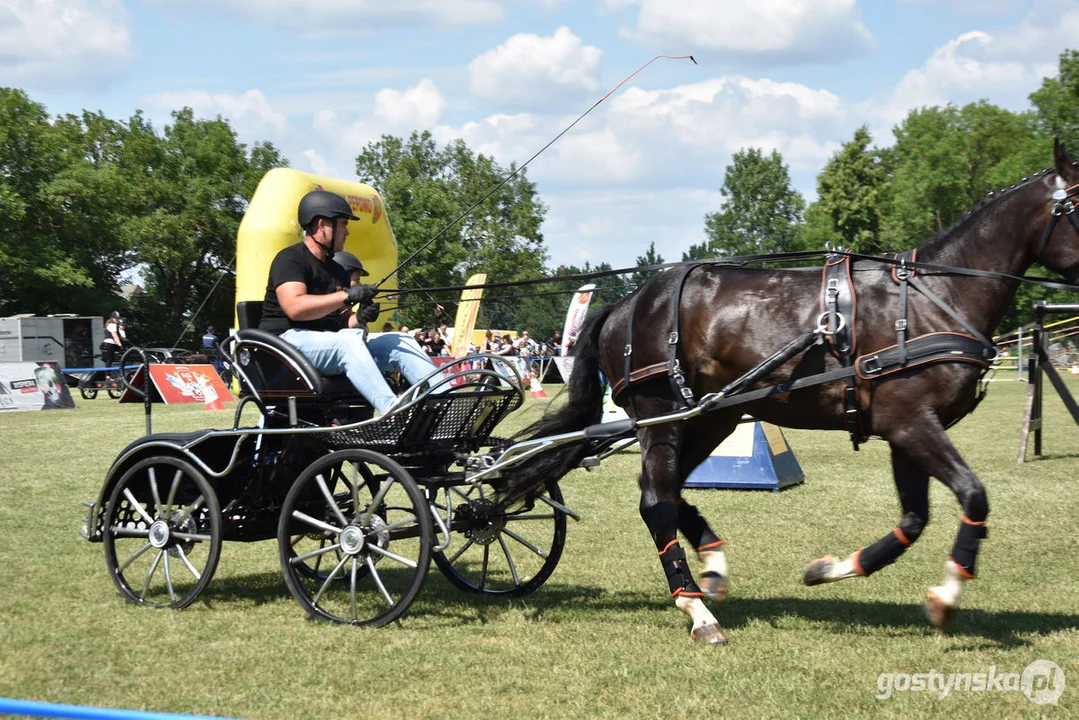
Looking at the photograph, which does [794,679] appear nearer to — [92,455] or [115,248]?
[92,455]

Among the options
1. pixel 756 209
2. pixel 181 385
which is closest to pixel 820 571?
pixel 181 385

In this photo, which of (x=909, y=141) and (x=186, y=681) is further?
(x=909, y=141)

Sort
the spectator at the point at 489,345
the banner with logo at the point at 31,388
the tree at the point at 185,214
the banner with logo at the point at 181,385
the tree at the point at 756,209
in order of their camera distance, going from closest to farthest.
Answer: the banner with logo at the point at 31,388
the banner with logo at the point at 181,385
the spectator at the point at 489,345
the tree at the point at 185,214
the tree at the point at 756,209

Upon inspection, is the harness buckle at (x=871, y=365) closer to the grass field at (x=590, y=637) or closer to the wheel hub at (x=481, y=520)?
the grass field at (x=590, y=637)

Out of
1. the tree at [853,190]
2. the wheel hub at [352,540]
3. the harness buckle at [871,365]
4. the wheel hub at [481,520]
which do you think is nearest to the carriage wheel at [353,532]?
the wheel hub at [352,540]

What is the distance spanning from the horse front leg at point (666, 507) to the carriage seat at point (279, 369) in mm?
1685

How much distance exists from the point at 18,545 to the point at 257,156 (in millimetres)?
49870

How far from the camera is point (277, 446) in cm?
604

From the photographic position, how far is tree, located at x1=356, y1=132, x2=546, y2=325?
54375 millimetres

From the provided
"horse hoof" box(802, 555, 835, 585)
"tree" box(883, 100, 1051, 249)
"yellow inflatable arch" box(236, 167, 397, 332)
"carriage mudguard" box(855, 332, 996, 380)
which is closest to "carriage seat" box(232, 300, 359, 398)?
"horse hoof" box(802, 555, 835, 585)

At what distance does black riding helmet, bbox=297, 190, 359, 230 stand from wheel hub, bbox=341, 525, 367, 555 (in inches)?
67.1

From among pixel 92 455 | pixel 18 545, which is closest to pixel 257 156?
pixel 92 455

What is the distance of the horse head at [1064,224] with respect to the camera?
502cm

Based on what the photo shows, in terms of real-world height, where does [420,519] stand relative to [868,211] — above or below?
below
